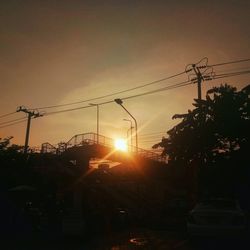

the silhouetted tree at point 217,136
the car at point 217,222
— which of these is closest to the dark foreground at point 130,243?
the car at point 217,222

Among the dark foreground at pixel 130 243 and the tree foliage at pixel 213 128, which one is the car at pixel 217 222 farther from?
the tree foliage at pixel 213 128

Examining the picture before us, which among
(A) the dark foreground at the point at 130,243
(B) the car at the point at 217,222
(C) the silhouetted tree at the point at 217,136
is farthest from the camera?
(C) the silhouetted tree at the point at 217,136

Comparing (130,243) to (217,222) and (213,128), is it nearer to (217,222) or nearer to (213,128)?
(217,222)

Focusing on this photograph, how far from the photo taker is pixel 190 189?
27703 millimetres

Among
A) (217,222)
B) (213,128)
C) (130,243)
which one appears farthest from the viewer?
(213,128)

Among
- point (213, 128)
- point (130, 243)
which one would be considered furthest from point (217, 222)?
point (213, 128)

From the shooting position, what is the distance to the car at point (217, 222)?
12180 mm

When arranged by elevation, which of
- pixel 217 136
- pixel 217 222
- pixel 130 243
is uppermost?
pixel 217 136

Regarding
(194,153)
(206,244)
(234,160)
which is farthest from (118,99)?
(206,244)

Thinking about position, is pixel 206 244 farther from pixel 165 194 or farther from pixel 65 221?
pixel 165 194

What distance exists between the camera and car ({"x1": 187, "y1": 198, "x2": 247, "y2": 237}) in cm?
1218

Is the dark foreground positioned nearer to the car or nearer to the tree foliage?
A: the car

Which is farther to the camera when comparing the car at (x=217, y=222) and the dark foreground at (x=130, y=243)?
the dark foreground at (x=130, y=243)

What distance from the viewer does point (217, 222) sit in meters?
12.4
